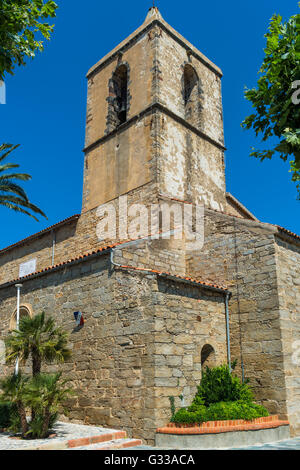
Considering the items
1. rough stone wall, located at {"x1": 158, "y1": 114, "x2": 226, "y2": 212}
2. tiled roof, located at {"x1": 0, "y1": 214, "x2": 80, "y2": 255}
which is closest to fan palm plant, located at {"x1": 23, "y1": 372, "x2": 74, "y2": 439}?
rough stone wall, located at {"x1": 158, "y1": 114, "x2": 226, "y2": 212}

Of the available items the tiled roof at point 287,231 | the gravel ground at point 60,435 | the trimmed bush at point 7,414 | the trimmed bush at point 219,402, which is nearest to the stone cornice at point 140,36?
the tiled roof at point 287,231

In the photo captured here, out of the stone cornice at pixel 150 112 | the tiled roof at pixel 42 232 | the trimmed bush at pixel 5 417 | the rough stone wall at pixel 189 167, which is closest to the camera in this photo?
the trimmed bush at pixel 5 417

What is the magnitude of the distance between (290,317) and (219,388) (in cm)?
306

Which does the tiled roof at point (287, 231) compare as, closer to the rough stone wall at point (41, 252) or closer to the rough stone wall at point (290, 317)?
the rough stone wall at point (290, 317)

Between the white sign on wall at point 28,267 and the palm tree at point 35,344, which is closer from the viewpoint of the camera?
the palm tree at point 35,344

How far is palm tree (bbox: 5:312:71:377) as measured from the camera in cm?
972

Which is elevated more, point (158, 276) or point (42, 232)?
point (42, 232)

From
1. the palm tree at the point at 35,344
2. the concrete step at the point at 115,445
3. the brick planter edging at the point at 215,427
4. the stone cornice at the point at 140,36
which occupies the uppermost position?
the stone cornice at the point at 140,36

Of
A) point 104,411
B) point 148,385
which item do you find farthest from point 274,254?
point 104,411

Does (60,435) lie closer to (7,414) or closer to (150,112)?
(7,414)

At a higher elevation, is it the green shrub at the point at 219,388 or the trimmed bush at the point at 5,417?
the green shrub at the point at 219,388

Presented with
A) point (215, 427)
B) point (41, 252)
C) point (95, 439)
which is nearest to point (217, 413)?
point (215, 427)

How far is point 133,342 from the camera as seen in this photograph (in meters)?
10.3

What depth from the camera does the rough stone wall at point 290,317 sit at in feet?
36.9
